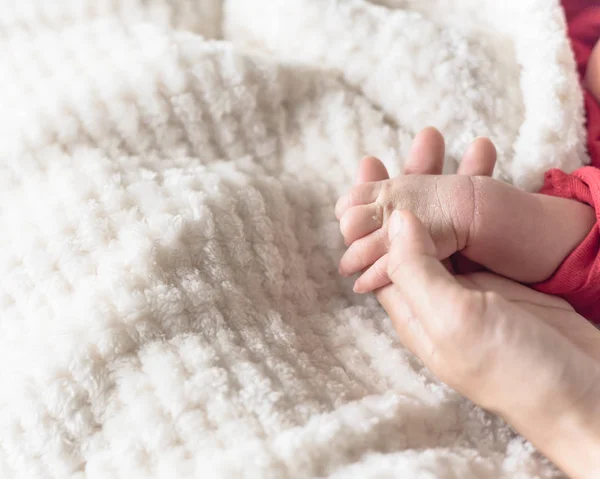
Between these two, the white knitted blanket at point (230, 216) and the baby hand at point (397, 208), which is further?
the baby hand at point (397, 208)

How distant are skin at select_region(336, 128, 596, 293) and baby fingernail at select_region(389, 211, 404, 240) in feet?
0.16

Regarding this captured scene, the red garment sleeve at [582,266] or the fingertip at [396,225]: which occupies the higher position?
the fingertip at [396,225]

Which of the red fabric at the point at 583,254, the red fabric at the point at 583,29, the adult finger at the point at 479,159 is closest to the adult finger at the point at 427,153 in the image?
the adult finger at the point at 479,159

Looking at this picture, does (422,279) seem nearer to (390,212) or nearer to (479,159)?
(390,212)

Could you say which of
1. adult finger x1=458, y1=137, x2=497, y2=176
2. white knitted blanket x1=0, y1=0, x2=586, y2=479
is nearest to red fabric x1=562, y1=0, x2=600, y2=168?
white knitted blanket x1=0, y1=0, x2=586, y2=479

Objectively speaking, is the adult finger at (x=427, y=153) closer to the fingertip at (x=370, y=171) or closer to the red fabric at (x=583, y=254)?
the fingertip at (x=370, y=171)

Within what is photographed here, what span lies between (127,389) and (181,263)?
0.43 ft

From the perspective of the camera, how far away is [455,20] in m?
0.90

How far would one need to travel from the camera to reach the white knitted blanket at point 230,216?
50cm

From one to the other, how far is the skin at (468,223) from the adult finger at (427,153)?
0.11 feet

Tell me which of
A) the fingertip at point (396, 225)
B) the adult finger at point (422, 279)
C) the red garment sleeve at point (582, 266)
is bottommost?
the red garment sleeve at point (582, 266)

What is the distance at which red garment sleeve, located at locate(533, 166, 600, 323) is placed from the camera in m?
0.64

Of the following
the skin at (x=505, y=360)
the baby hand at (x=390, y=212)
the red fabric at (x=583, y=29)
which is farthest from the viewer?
the red fabric at (x=583, y=29)

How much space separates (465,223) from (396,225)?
113mm
